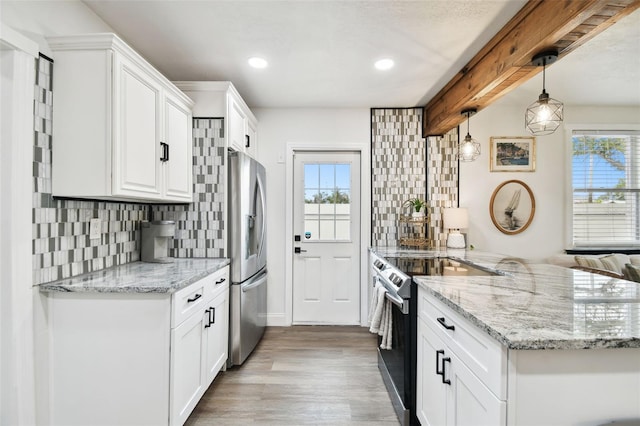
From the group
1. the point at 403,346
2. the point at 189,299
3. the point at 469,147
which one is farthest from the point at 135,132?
the point at 469,147

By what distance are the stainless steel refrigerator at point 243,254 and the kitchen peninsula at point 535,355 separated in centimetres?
161

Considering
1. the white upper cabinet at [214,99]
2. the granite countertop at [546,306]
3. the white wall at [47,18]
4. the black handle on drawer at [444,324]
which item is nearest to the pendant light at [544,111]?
the granite countertop at [546,306]

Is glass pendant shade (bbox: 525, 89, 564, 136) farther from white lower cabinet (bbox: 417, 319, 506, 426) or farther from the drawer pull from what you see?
the drawer pull

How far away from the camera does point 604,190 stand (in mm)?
3480

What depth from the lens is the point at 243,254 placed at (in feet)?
8.43

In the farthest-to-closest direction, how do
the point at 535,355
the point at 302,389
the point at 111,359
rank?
the point at 302,389
the point at 111,359
the point at 535,355

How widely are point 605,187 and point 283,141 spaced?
375cm

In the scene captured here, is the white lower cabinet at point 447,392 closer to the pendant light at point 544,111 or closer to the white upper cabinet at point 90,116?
the pendant light at point 544,111

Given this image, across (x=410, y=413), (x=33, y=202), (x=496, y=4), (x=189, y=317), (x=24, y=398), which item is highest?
(x=496, y=4)

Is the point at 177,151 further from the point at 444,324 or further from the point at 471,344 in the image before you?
the point at 471,344

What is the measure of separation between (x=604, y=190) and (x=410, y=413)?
3.55m

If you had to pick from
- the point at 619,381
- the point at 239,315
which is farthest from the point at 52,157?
the point at 619,381

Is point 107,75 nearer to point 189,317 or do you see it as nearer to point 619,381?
point 189,317

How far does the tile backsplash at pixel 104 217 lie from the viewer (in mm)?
1520
